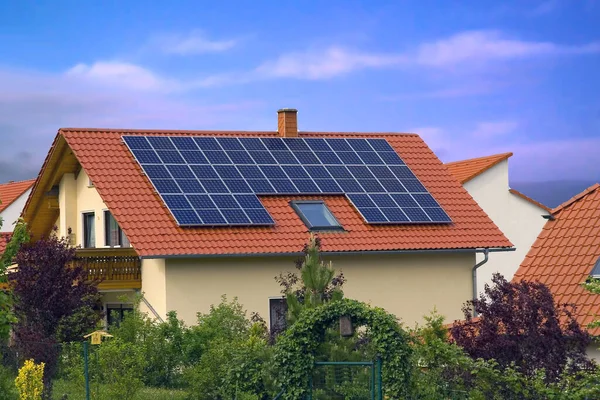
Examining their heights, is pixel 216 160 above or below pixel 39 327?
above

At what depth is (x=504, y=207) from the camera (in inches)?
1722

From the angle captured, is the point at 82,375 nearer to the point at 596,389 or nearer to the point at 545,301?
the point at 545,301

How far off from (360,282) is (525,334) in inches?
477

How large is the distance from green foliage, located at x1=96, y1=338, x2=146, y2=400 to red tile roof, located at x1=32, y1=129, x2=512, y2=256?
6.00 meters

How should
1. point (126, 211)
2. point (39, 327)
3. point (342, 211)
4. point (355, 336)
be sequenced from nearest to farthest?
point (355, 336) < point (39, 327) < point (126, 211) < point (342, 211)

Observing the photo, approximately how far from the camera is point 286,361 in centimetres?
1809

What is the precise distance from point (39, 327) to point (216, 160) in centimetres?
813

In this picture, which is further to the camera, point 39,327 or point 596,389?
point 39,327

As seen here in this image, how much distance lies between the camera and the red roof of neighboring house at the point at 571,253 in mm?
20922

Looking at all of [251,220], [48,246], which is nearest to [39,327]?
[48,246]

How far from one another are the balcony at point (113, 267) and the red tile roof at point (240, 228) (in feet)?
3.76

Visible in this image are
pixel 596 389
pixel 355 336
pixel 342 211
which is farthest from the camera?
pixel 342 211

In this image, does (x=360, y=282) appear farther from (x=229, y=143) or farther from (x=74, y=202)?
(x=74, y=202)

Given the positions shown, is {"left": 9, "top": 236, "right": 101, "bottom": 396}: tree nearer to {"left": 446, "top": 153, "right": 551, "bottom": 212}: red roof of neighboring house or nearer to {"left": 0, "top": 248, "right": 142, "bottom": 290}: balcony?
{"left": 0, "top": 248, "right": 142, "bottom": 290}: balcony
